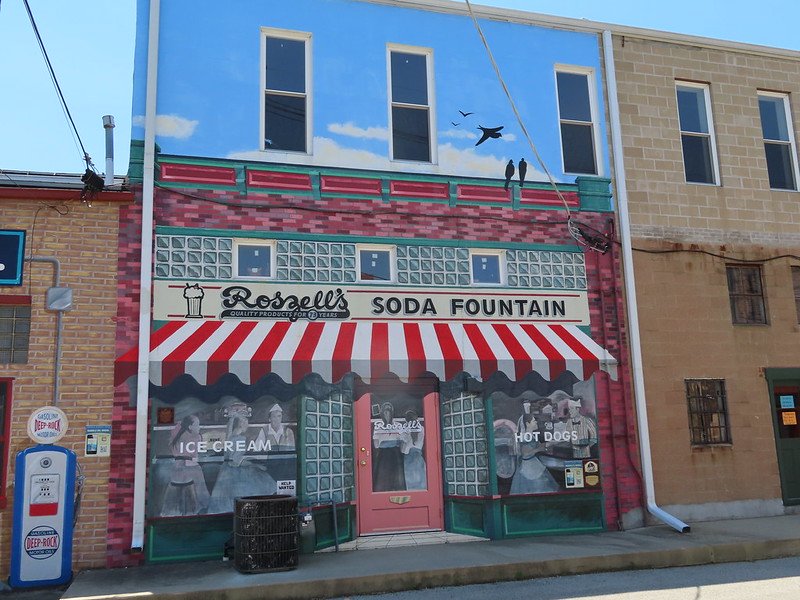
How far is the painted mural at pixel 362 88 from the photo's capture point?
1062cm

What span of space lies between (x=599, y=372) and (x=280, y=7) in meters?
7.33

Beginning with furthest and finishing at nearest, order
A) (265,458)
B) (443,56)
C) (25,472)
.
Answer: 1. (443,56)
2. (265,458)
3. (25,472)

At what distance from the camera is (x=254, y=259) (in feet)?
34.2

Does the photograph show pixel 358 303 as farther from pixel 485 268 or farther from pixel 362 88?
pixel 362 88

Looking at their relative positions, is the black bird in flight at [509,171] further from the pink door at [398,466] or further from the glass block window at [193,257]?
the glass block window at [193,257]

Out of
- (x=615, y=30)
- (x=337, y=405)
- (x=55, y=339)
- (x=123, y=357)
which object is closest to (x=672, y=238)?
(x=615, y=30)

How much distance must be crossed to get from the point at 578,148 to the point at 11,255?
337 inches

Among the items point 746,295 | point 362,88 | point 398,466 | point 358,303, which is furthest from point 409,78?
point 746,295

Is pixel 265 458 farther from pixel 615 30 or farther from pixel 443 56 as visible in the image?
pixel 615 30

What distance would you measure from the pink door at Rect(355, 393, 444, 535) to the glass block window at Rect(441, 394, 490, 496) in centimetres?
15

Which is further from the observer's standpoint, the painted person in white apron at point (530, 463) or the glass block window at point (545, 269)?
the glass block window at point (545, 269)

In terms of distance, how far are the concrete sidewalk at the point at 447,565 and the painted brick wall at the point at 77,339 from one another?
97 cm

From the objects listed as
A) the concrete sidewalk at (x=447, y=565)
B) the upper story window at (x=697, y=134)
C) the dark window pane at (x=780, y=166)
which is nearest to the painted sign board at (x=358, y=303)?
the concrete sidewalk at (x=447, y=565)

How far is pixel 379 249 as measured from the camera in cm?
1100
